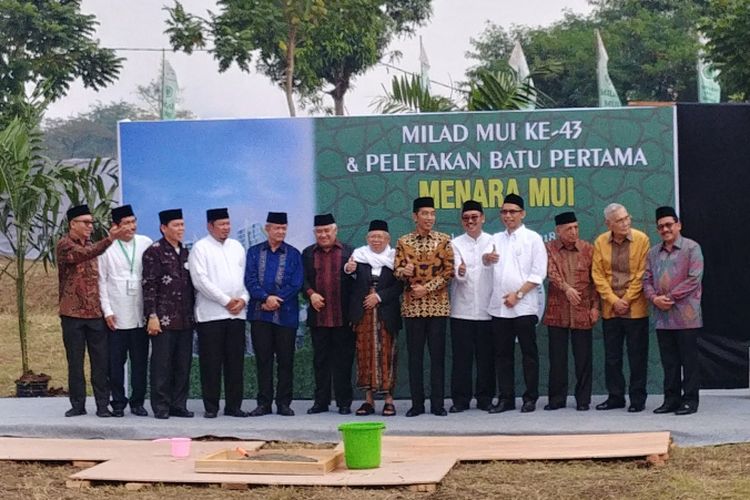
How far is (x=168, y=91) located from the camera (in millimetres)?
11633

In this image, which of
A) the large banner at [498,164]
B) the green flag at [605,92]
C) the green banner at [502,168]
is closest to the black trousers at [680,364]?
the green banner at [502,168]

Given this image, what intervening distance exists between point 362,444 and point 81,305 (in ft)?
8.65

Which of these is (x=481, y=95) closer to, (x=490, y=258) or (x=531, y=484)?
(x=490, y=258)

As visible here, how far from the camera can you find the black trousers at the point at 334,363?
8.57 meters

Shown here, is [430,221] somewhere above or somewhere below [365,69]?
below

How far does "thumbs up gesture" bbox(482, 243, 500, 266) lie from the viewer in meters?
8.35

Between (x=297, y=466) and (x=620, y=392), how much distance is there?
8.81 ft

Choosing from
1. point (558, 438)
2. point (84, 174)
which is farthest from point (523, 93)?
point (558, 438)

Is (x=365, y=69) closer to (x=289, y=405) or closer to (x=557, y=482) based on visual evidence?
(x=289, y=405)

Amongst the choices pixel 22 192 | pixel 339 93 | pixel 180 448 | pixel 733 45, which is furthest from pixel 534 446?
pixel 339 93

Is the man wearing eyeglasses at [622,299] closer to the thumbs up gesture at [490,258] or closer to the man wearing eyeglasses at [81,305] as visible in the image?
the thumbs up gesture at [490,258]

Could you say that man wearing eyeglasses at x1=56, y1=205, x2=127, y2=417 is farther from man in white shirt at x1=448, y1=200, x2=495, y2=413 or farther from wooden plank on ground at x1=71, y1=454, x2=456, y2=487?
man in white shirt at x1=448, y1=200, x2=495, y2=413

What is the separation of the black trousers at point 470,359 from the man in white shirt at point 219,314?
1322 mm

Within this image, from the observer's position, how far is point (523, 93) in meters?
10.8
